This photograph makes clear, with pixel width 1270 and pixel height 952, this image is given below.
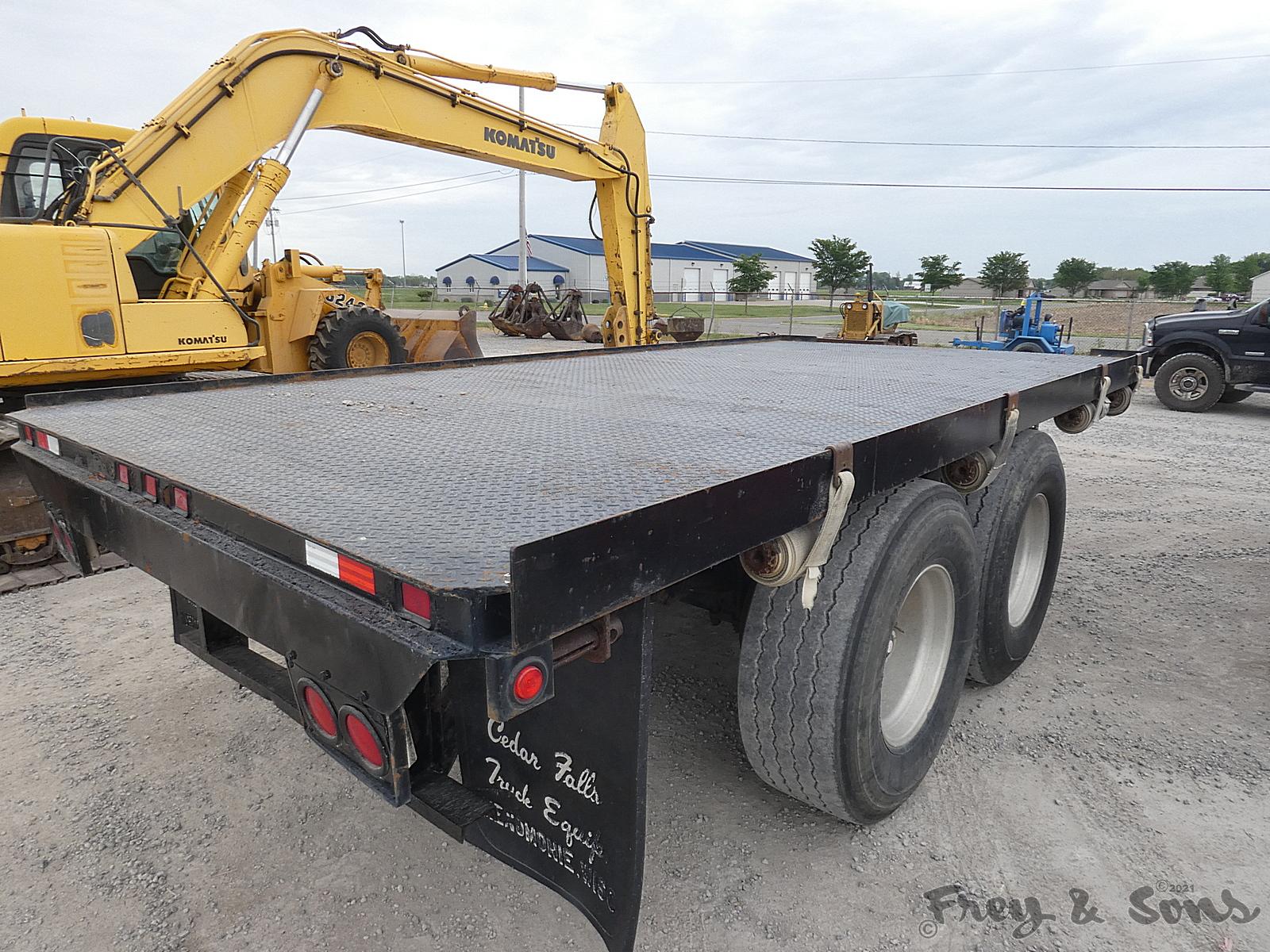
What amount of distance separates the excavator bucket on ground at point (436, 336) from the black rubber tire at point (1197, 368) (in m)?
10.1

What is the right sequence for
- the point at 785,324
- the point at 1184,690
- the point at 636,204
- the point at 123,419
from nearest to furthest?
the point at 123,419 < the point at 1184,690 < the point at 636,204 < the point at 785,324

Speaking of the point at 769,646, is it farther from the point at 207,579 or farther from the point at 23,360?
the point at 23,360

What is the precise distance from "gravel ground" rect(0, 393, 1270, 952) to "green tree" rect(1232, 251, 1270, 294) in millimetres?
69426

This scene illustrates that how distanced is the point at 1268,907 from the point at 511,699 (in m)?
2.59

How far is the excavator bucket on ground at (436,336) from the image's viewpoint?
1104cm

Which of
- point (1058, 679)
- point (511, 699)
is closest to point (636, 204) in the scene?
point (1058, 679)

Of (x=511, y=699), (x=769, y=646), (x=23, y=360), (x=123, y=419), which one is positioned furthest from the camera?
(x=23, y=360)

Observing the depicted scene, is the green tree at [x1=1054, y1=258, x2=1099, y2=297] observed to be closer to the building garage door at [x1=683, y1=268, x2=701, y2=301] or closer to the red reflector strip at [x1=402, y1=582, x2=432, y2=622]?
the building garage door at [x1=683, y1=268, x2=701, y2=301]

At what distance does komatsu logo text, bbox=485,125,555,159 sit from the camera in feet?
27.4

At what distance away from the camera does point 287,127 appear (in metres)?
6.56

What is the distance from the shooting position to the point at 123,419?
113 inches

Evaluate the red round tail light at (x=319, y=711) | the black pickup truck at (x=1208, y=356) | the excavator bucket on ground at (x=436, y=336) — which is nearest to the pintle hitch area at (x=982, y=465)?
the red round tail light at (x=319, y=711)

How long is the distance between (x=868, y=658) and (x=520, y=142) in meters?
7.63

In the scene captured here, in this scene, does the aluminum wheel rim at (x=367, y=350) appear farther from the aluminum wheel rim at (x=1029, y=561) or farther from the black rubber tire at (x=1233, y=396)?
the black rubber tire at (x=1233, y=396)
